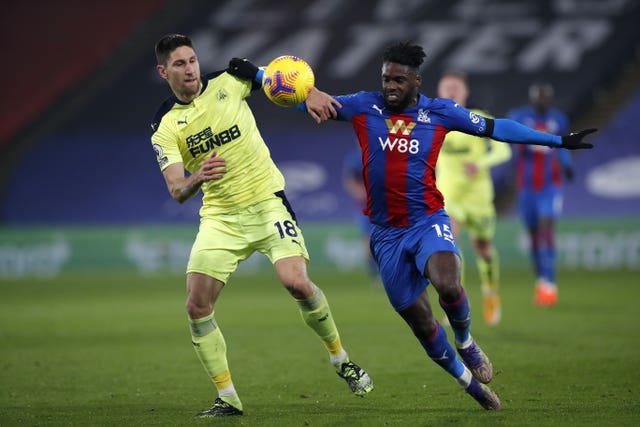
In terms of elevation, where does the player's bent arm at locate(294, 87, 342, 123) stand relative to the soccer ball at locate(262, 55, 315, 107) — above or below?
below

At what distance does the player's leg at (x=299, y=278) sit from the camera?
6680mm

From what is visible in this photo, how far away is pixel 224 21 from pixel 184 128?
58.6ft

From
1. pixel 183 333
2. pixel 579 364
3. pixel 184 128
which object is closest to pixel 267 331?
pixel 183 333

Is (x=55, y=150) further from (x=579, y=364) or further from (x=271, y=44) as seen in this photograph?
(x=579, y=364)

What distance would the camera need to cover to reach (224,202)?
6.86m

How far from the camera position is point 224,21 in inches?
949

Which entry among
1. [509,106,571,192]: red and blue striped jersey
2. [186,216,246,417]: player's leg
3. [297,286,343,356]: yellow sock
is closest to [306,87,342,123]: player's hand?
[186,216,246,417]: player's leg

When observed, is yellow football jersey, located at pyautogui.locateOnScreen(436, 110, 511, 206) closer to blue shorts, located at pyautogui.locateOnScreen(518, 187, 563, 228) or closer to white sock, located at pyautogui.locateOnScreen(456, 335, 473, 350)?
blue shorts, located at pyautogui.locateOnScreen(518, 187, 563, 228)

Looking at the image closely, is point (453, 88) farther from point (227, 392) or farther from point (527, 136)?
point (227, 392)

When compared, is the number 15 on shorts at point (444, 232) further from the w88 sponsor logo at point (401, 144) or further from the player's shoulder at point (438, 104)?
the player's shoulder at point (438, 104)

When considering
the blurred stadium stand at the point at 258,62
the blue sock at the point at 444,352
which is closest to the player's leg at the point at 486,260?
the blue sock at the point at 444,352

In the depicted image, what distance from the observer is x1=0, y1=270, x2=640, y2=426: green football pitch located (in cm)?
638

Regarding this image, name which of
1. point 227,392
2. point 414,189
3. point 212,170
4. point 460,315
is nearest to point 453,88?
point 414,189

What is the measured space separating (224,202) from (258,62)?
16.6 m
